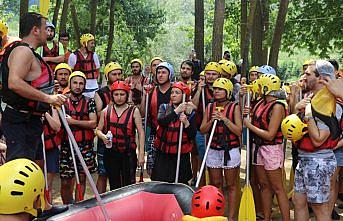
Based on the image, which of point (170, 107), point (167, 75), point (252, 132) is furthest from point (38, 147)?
point (252, 132)

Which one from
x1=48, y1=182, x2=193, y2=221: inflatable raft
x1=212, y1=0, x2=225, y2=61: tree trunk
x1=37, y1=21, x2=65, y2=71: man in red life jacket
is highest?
x1=212, y1=0, x2=225, y2=61: tree trunk

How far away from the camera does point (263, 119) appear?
642cm

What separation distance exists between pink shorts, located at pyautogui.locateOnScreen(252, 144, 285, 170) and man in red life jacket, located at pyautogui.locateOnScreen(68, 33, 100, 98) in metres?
4.11

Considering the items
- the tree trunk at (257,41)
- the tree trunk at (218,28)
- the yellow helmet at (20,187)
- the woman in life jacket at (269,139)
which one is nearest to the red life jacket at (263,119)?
the woman in life jacket at (269,139)

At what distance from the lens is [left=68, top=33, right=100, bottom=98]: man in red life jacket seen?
9.58 metres

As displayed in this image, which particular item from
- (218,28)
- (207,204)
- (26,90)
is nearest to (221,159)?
(26,90)

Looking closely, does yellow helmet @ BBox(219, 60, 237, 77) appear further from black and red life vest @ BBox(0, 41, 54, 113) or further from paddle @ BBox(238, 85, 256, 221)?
black and red life vest @ BBox(0, 41, 54, 113)

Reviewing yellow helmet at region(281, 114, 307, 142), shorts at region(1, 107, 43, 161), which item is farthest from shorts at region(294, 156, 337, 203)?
A: shorts at region(1, 107, 43, 161)

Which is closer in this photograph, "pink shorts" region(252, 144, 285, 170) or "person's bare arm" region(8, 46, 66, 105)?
"person's bare arm" region(8, 46, 66, 105)

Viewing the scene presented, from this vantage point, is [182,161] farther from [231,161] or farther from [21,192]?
[21,192]

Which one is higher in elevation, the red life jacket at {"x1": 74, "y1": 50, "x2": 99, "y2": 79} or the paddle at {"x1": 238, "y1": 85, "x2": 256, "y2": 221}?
the red life jacket at {"x1": 74, "y1": 50, "x2": 99, "y2": 79}

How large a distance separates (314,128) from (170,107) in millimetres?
2158

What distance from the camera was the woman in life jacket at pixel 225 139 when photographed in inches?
262

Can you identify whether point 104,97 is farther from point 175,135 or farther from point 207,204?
point 207,204
